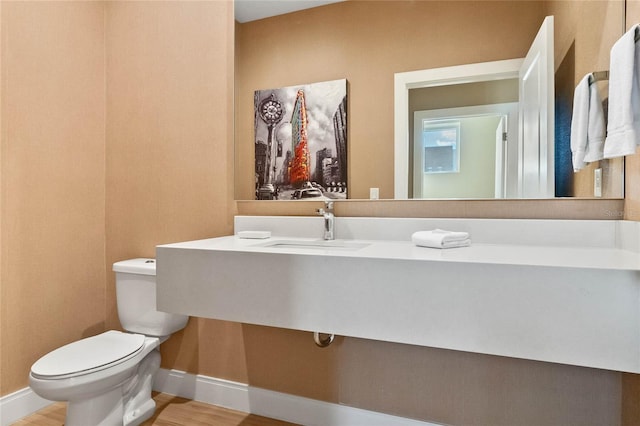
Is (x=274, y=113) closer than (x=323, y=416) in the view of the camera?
No

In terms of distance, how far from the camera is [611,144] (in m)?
1.11

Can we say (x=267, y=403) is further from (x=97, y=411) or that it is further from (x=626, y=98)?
(x=626, y=98)

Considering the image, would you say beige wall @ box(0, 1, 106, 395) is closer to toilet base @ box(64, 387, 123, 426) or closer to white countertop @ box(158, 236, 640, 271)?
toilet base @ box(64, 387, 123, 426)

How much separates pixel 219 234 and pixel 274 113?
66 cm

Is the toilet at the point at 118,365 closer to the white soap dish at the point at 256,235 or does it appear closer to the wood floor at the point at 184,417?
the wood floor at the point at 184,417

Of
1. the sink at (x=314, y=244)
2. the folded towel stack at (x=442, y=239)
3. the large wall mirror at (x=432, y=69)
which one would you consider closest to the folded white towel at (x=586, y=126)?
the large wall mirror at (x=432, y=69)

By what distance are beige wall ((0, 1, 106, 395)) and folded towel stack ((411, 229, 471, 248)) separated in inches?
71.0

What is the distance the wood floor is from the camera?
1673 millimetres

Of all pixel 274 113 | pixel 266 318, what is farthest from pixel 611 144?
pixel 274 113

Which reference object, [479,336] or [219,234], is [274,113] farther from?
[479,336]

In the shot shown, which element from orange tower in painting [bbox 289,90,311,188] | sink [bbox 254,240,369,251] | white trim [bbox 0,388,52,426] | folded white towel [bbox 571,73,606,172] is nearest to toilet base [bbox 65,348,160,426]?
white trim [bbox 0,388,52,426]

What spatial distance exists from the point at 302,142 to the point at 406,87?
0.52 m

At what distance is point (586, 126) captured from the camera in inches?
49.9

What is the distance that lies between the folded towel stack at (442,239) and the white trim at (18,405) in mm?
1947
